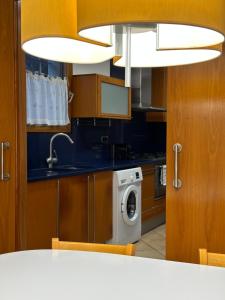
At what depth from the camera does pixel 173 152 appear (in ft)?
8.61

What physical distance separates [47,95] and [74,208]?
1229 mm

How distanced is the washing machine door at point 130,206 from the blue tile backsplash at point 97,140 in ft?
2.12

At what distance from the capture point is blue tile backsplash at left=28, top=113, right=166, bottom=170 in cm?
396

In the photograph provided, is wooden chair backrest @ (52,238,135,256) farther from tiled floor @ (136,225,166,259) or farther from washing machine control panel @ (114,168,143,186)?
washing machine control panel @ (114,168,143,186)

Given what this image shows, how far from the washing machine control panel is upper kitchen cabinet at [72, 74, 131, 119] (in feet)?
2.25

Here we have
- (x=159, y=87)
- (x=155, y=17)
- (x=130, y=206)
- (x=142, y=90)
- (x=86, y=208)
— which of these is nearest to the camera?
(x=155, y=17)

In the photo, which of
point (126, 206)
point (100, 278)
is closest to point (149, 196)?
point (126, 206)

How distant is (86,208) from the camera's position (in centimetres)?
371

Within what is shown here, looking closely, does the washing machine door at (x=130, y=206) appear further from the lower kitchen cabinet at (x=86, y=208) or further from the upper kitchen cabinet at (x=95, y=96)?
the upper kitchen cabinet at (x=95, y=96)

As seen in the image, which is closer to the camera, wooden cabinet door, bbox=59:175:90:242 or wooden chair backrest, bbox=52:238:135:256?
wooden chair backrest, bbox=52:238:135:256

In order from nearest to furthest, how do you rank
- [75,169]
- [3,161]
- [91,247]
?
[91,247] < [3,161] < [75,169]

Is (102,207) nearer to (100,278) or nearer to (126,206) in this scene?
(126,206)

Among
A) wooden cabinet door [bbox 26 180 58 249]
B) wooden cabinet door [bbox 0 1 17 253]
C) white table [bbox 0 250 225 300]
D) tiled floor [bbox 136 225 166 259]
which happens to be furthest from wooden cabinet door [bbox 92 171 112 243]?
white table [bbox 0 250 225 300]

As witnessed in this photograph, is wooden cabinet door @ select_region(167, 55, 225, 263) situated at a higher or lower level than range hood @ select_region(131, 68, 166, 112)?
lower
